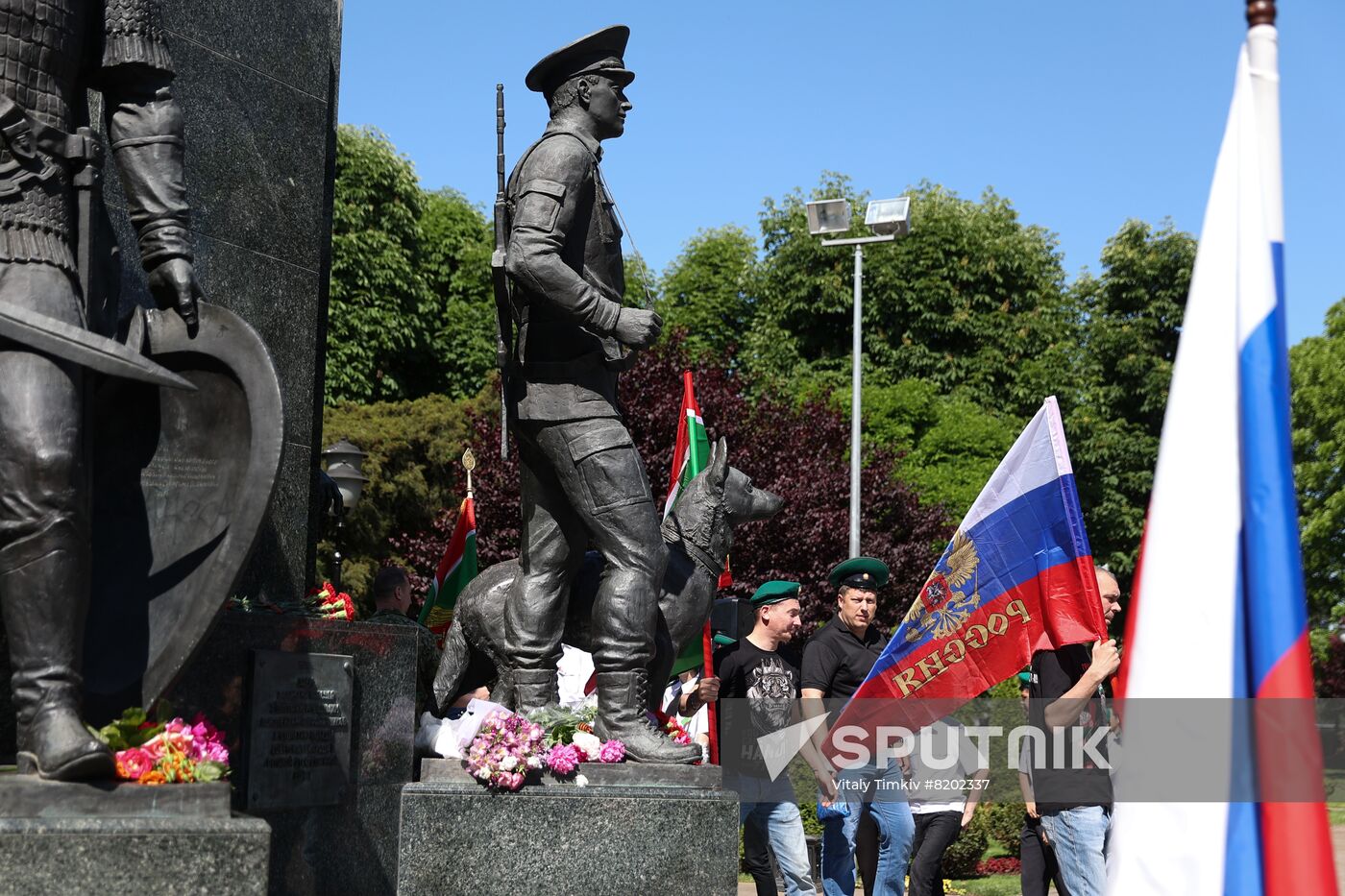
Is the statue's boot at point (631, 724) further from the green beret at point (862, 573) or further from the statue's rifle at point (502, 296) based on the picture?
the green beret at point (862, 573)

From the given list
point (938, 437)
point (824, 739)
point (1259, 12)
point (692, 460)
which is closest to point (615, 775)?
point (824, 739)

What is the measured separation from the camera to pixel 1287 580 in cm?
310

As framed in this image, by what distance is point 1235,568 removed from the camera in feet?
10.3

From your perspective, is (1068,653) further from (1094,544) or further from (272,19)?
(1094,544)

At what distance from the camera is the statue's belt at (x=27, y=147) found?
4477 millimetres

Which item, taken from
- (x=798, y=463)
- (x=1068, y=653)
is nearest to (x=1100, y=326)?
(x=798, y=463)

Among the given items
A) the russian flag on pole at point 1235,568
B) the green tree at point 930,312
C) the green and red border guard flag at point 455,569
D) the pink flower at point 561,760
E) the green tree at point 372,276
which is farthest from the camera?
the green tree at point 930,312

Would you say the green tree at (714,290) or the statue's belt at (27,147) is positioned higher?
the green tree at (714,290)

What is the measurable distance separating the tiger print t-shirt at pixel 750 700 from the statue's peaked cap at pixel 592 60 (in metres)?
3.98

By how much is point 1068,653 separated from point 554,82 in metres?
4.27

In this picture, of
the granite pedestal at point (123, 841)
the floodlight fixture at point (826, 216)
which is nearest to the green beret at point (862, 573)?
the granite pedestal at point (123, 841)

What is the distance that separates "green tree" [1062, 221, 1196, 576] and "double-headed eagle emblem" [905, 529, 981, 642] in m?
31.0

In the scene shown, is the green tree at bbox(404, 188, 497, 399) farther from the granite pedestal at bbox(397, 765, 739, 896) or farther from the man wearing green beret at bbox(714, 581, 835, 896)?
the granite pedestal at bbox(397, 765, 739, 896)

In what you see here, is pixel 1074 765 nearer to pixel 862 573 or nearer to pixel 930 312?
pixel 862 573
